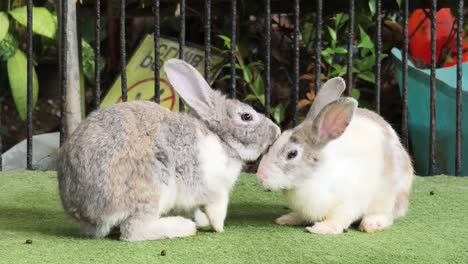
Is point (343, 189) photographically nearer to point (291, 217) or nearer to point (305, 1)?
point (291, 217)

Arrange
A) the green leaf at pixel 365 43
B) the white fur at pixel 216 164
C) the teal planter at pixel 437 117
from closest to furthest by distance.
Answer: the white fur at pixel 216 164, the teal planter at pixel 437 117, the green leaf at pixel 365 43

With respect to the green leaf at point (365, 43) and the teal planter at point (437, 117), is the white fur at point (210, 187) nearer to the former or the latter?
the teal planter at point (437, 117)

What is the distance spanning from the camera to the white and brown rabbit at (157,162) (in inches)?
128

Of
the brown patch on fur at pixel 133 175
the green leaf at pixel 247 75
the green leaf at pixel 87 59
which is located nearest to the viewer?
the brown patch on fur at pixel 133 175

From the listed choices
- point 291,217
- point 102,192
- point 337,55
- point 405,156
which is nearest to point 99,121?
point 102,192

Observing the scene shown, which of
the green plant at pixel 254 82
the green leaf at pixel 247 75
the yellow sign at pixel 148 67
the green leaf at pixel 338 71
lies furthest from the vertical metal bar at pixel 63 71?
the green leaf at pixel 338 71

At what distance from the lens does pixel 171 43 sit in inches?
225

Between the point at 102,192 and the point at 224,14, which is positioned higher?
the point at 224,14

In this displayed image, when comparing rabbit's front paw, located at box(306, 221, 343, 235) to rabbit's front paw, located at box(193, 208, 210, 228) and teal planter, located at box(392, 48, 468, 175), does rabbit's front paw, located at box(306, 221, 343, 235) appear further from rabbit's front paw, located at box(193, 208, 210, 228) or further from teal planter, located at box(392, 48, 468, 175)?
teal planter, located at box(392, 48, 468, 175)

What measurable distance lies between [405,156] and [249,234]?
73 centimetres

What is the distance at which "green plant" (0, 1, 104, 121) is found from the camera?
5473 millimetres

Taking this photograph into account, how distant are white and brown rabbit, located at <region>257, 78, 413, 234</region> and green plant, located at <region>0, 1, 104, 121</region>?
2469 mm

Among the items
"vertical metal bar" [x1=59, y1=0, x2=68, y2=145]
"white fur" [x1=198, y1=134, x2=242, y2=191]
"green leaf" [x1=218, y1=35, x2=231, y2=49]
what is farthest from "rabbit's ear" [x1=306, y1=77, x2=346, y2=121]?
"green leaf" [x1=218, y1=35, x2=231, y2=49]

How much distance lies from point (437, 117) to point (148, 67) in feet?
5.91
